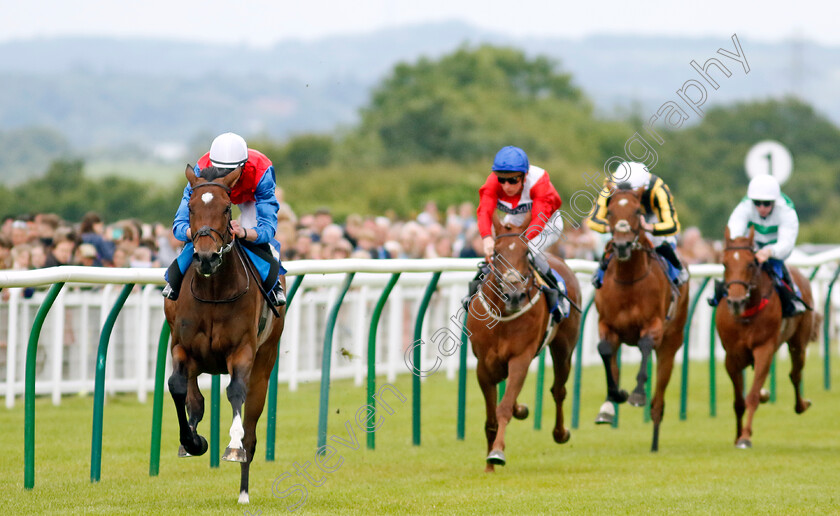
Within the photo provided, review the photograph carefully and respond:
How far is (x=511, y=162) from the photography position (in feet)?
24.9

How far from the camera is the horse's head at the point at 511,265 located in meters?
7.36

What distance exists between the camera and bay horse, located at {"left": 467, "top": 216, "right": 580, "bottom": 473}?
7387 millimetres

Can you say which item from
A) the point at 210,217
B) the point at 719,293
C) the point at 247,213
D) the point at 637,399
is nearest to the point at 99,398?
the point at 247,213

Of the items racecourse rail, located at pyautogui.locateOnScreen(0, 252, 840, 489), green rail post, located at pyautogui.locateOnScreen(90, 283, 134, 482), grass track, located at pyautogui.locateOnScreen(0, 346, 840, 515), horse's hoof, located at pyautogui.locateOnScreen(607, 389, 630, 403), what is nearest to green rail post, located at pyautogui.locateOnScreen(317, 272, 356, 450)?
racecourse rail, located at pyautogui.locateOnScreen(0, 252, 840, 489)

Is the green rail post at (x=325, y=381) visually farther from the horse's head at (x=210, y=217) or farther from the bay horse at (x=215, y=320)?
the horse's head at (x=210, y=217)

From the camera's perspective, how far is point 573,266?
956cm

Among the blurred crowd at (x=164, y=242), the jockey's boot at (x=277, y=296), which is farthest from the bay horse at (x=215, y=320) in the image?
the blurred crowd at (x=164, y=242)

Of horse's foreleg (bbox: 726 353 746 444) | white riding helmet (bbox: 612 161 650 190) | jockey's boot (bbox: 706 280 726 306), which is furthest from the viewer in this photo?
horse's foreleg (bbox: 726 353 746 444)

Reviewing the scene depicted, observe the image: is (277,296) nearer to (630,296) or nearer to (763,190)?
(630,296)

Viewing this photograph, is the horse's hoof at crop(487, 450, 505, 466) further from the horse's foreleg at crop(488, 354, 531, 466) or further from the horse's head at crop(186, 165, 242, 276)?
the horse's head at crop(186, 165, 242, 276)

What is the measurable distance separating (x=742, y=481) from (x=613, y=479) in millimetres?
762

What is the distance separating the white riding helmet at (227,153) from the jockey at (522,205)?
192 centimetres

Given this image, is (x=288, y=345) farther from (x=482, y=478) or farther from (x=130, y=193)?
(x=130, y=193)

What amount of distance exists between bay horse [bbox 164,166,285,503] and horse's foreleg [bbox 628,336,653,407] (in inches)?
122
